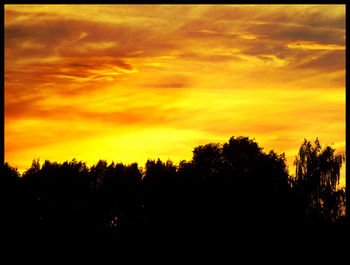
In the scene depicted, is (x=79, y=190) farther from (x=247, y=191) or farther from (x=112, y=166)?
(x=247, y=191)

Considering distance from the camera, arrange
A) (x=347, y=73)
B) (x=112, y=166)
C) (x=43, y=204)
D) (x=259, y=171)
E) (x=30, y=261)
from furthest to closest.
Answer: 1. (x=112, y=166)
2. (x=43, y=204)
3. (x=259, y=171)
4. (x=30, y=261)
5. (x=347, y=73)

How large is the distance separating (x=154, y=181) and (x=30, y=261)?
118 ft

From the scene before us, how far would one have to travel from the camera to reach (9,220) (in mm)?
76188

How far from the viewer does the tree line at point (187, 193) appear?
71.2m

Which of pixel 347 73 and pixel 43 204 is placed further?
pixel 43 204

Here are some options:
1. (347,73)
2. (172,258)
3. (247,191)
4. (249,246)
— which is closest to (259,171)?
(247,191)

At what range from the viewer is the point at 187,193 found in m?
78.6

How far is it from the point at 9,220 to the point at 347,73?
67.4 m

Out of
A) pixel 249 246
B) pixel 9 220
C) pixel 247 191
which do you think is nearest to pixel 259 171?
pixel 247 191

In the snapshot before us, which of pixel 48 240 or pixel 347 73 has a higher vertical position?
pixel 347 73

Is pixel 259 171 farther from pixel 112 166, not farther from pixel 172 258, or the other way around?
pixel 112 166

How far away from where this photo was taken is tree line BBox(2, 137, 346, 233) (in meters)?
71.2

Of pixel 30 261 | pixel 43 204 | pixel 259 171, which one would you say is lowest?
pixel 30 261

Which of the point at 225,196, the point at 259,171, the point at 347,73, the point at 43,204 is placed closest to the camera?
the point at 347,73
